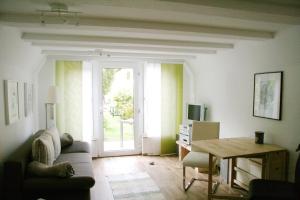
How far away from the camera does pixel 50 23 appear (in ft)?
7.61

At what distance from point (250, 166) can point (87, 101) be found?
334 centimetres

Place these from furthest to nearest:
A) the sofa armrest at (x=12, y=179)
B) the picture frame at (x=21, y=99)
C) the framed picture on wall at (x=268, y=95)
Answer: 1. the picture frame at (x=21, y=99)
2. the framed picture on wall at (x=268, y=95)
3. the sofa armrest at (x=12, y=179)

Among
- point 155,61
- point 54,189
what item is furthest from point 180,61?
point 54,189

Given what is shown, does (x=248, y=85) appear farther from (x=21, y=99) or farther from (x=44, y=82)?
(x=44, y=82)

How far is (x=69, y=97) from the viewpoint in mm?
4770

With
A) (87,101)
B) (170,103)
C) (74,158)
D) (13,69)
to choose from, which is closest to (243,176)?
(170,103)

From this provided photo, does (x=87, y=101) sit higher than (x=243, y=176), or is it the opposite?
(x=87, y=101)

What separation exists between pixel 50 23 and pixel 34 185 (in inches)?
66.3

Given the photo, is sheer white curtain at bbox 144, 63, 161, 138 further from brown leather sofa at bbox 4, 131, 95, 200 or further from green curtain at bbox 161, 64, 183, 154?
brown leather sofa at bbox 4, 131, 95, 200

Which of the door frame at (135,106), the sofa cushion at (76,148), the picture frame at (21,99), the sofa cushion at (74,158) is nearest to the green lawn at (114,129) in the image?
the door frame at (135,106)

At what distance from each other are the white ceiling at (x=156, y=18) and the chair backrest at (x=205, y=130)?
1.47 metres

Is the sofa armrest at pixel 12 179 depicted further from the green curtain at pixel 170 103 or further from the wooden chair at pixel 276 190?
the green curtain at pixel 170 103

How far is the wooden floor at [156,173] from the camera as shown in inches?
133

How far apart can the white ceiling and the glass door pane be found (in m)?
2.04
